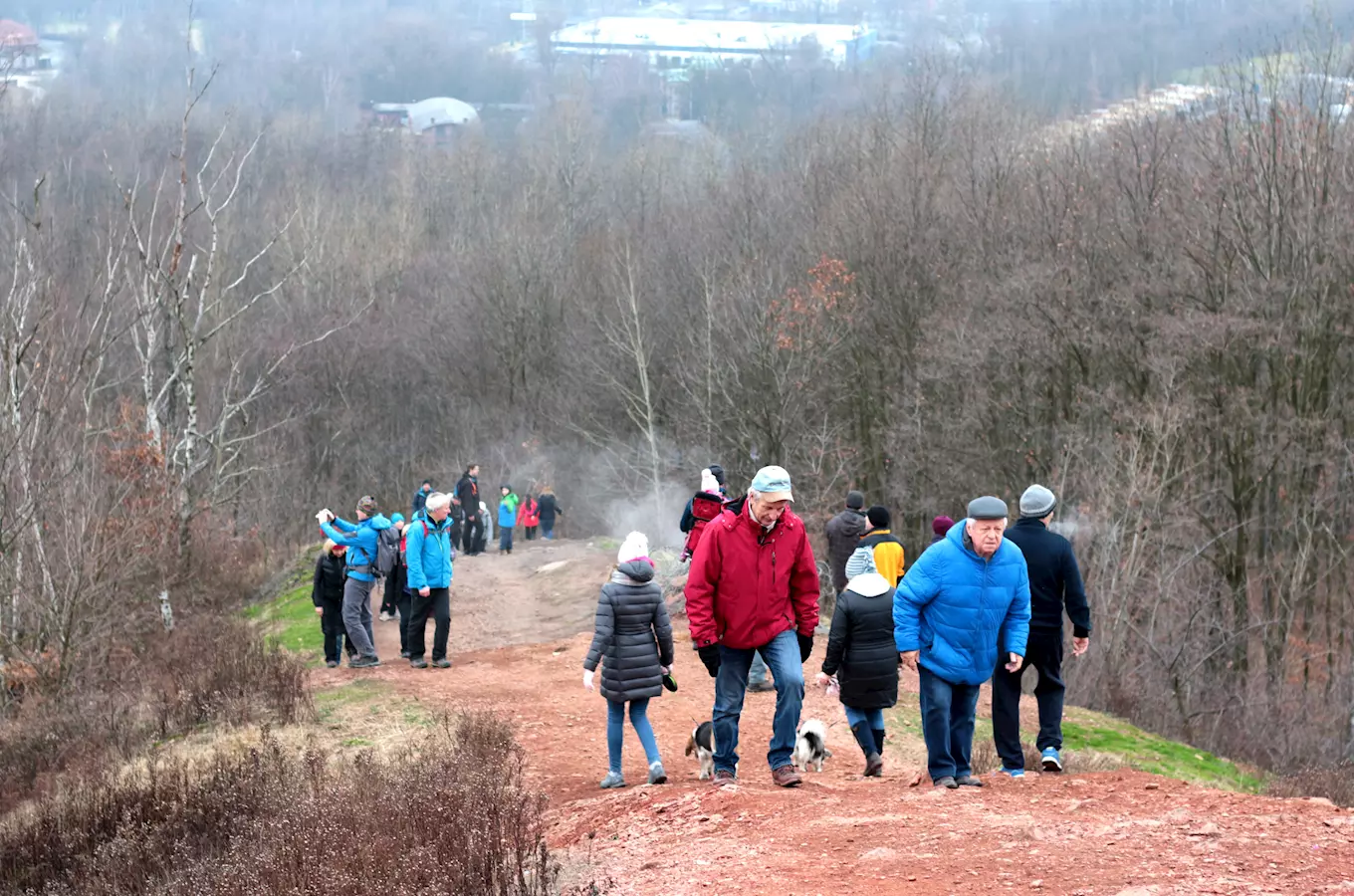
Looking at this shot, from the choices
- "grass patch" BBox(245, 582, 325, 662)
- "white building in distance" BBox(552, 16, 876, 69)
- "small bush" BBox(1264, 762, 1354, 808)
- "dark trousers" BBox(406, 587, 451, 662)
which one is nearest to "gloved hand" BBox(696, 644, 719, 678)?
"small bush" BBox(1264, 762, 1354, 808)

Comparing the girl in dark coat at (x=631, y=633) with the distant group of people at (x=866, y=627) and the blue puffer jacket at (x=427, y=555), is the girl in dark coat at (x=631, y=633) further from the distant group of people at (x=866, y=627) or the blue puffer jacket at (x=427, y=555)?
the blue puffer jacket at (x=427, y=555)

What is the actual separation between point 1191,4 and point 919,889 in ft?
354

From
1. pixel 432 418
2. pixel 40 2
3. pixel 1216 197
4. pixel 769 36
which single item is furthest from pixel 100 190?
pixel 40 2

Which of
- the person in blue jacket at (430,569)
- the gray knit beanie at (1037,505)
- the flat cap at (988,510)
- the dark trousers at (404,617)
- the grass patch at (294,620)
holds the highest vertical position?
the flat cap at (988,510)

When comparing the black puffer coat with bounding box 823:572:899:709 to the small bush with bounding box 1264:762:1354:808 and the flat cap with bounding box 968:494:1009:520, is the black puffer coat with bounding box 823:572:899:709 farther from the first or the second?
the small bush with bounding box 1264:762:1354:808

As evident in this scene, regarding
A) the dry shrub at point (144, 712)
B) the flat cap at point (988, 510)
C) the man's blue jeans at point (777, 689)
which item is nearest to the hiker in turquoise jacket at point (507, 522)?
the dry shrub at point (144, 712)

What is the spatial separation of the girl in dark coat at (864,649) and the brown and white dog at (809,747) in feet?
1.00

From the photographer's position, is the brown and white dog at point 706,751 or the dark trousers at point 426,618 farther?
the dark trousers at point 426,618

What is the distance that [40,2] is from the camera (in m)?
162

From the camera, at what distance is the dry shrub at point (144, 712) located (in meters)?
13.0

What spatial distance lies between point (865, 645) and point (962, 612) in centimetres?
155

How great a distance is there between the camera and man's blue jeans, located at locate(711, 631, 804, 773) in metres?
8.55

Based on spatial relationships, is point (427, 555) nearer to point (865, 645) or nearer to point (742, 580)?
point (865, 645)

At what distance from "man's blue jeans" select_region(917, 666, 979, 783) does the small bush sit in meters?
5.99
